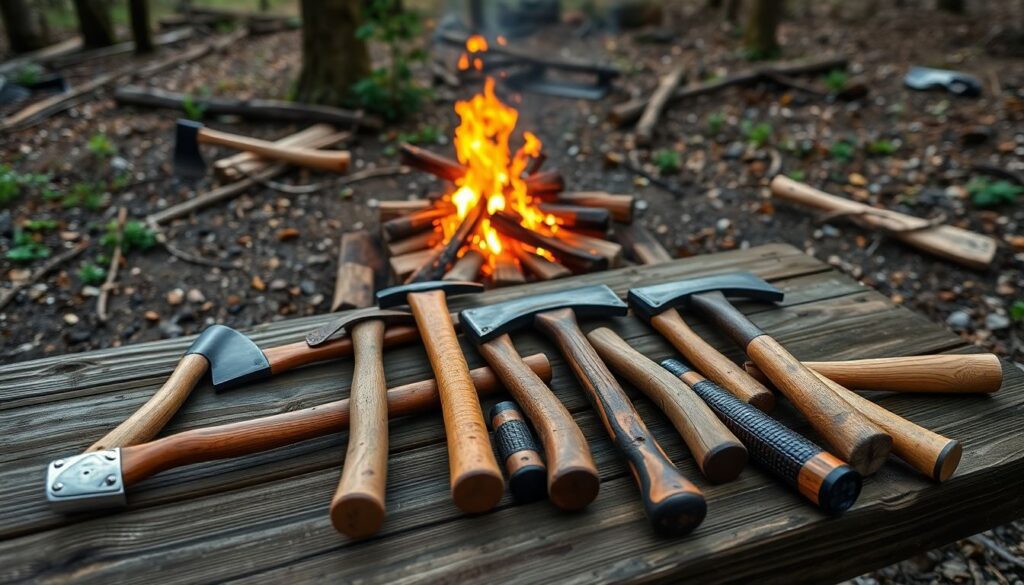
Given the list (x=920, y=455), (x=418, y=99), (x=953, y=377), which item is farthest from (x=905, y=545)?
(x=418, y=99)

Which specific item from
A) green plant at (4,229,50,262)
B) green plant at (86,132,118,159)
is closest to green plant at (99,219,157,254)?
green plant at (4,229,50,262)

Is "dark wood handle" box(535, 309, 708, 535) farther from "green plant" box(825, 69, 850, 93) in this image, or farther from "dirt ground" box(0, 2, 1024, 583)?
"green plant" box(825, 69, 850, 93)

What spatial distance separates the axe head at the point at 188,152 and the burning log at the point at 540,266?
300 cm

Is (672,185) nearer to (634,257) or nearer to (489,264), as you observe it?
(634,257)

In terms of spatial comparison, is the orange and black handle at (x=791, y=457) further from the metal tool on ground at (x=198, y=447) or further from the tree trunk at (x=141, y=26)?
the tree trunk at (x=141, y=26)

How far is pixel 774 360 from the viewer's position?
200 centimetres

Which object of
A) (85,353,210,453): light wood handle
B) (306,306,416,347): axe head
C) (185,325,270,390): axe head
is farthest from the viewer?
(306,306,416,347): axe head

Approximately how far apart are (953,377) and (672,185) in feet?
11.6

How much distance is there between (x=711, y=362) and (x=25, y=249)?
455 cm

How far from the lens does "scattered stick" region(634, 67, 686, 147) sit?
6.02 meters

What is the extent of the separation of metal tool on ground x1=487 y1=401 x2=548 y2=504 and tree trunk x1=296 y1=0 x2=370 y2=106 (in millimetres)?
5387

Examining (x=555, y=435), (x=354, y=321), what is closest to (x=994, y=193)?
(x=555, y=435)

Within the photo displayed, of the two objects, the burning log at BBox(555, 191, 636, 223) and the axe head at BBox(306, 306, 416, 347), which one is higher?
the axe head at BBox(306, 306, 416, 347)

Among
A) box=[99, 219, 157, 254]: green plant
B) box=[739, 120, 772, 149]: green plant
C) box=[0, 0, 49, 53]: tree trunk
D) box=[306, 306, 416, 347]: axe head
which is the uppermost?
box=[0, 0, 49, 53]: tree trunk
